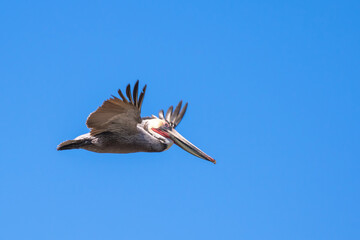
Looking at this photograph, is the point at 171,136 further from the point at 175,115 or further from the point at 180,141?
the point at 175,115

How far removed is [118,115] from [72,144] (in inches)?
43.5

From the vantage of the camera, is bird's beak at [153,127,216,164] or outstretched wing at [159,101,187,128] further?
outstretched wing at [159,101,187,128]

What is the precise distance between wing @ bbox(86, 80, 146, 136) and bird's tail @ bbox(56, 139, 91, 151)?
22 cm

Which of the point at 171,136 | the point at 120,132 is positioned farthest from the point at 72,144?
the point at 171,136

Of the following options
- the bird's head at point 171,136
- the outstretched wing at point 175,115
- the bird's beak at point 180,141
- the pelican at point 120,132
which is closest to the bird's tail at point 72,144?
the pelican at point 120,132

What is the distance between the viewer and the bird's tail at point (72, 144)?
966 centimetres

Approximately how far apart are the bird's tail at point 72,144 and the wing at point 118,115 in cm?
22

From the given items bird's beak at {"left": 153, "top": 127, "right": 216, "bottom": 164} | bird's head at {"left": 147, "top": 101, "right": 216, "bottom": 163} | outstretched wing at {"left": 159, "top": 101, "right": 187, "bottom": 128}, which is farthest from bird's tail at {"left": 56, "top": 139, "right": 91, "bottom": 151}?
outstretched wing at {"left": 159, "top": 101, "right": 187, "bottom": 128}

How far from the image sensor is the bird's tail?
966 cm

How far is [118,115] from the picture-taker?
30.6 ft

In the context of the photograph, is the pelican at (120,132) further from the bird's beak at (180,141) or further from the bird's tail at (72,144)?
the bird's beak at (180,141)

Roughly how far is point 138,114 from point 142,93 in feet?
1.53

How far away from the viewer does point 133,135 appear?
9766mm

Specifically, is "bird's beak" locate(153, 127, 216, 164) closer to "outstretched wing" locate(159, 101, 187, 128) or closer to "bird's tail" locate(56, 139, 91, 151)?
"outstretched wing" locate(159, 101, 187, 128)
